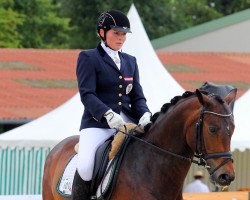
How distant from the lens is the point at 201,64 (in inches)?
1201

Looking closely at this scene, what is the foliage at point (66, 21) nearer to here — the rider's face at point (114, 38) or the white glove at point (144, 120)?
the rider's face at point (114, 38)

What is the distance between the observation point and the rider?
27.8 ft

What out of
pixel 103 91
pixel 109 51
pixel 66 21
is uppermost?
pixel 109 51

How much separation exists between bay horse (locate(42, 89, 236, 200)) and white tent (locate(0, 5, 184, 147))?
6989 mm

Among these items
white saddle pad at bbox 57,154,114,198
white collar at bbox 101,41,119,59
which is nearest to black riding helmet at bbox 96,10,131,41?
→ white collar at bbox 101,41,119,59

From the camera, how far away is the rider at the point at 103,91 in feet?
27.8

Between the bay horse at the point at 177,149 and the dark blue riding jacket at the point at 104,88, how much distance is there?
403 mm

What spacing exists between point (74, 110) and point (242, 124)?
2.52 metres

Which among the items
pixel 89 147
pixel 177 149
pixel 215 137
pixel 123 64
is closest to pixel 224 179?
pixel 215 137

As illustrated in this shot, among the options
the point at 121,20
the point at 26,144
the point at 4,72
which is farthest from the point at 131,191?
the point at 4,72

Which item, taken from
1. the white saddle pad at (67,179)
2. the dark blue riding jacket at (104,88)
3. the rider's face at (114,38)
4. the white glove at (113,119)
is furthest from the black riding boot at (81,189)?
the rider's face at (114,38)

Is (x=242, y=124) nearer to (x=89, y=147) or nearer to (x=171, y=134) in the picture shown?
(x=89, y=147)

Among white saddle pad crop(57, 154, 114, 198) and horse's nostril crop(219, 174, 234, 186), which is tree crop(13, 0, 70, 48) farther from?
horse's nostril crop(219, 174, 234, 186)

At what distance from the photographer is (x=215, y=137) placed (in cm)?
765
